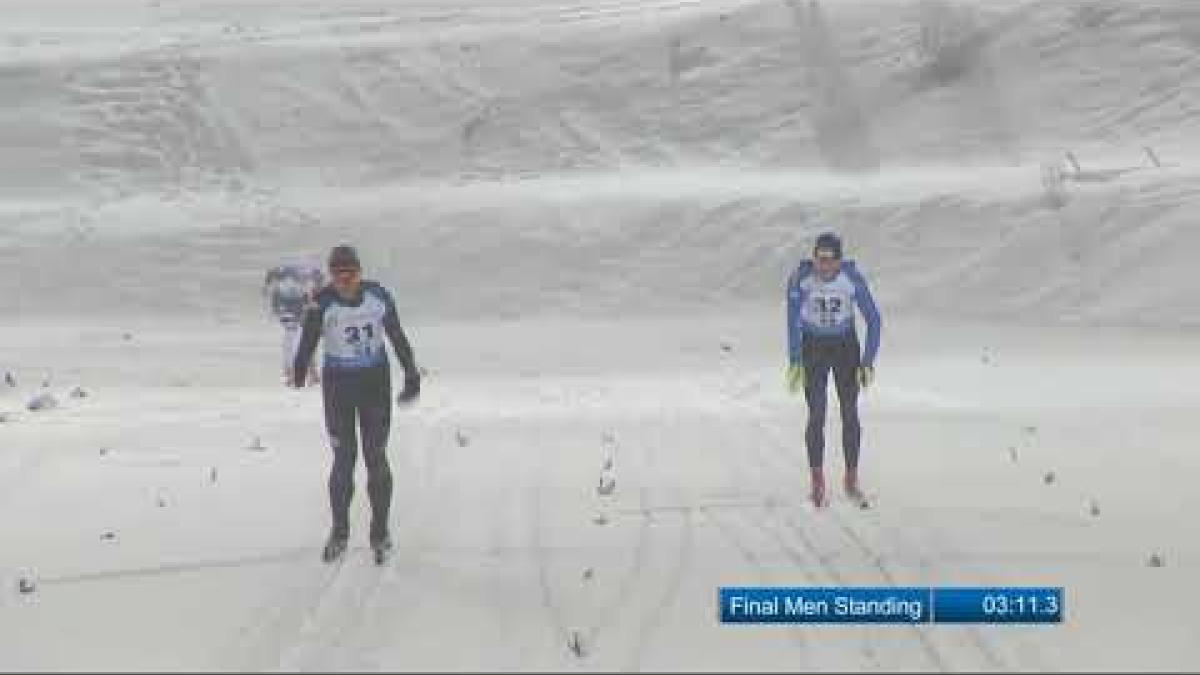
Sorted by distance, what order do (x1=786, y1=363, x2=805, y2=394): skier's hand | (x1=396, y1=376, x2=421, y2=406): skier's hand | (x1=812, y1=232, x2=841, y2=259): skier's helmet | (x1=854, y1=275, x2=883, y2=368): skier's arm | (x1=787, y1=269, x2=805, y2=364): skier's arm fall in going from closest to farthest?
(x1=396, y1=376, x2=421, y2=406): skier's hand < (x1=812, y1=232, x2=841, y2=259): skier's helmet < (x1=854, y1=275, x2=883, y2=368): skier's arm < (x1=787, y1=269, x2=805, y2=364): skier's arm < (x1=786, y1=363, x2=805, y2=394): skier's hand

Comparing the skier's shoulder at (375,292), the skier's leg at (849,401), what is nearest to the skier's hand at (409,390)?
the skier's shoulder at (375,292)

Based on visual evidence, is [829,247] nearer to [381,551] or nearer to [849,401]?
[849,401]

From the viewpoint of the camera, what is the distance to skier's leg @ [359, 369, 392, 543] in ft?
27.7

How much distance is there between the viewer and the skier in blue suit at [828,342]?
32.3 feet

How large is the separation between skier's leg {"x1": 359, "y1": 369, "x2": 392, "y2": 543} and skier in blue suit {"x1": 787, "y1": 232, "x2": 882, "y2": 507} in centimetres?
310

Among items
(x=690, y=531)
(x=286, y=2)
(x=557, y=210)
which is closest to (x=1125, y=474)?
(x=690, y=531)

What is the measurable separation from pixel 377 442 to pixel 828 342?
11.0 feet

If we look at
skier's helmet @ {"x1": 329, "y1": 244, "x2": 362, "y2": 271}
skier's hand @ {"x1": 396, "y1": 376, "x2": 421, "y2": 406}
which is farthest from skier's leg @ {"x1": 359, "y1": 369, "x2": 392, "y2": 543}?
skier's helmet @ {"x1": 329, "y1": 244, "x2": 362, "y2": 271}

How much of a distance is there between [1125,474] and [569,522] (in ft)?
14.5

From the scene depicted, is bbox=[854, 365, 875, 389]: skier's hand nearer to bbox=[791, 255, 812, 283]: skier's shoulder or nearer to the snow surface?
bbox=[791, 255, 812, 283]: skier's shoulder

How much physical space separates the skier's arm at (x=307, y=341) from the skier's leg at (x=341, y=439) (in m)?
0.23

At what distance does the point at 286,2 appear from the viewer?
41750 mm

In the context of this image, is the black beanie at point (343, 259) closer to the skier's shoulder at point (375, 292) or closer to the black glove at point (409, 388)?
the skier's shoulder at point (375, 292)

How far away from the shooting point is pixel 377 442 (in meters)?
8.49
